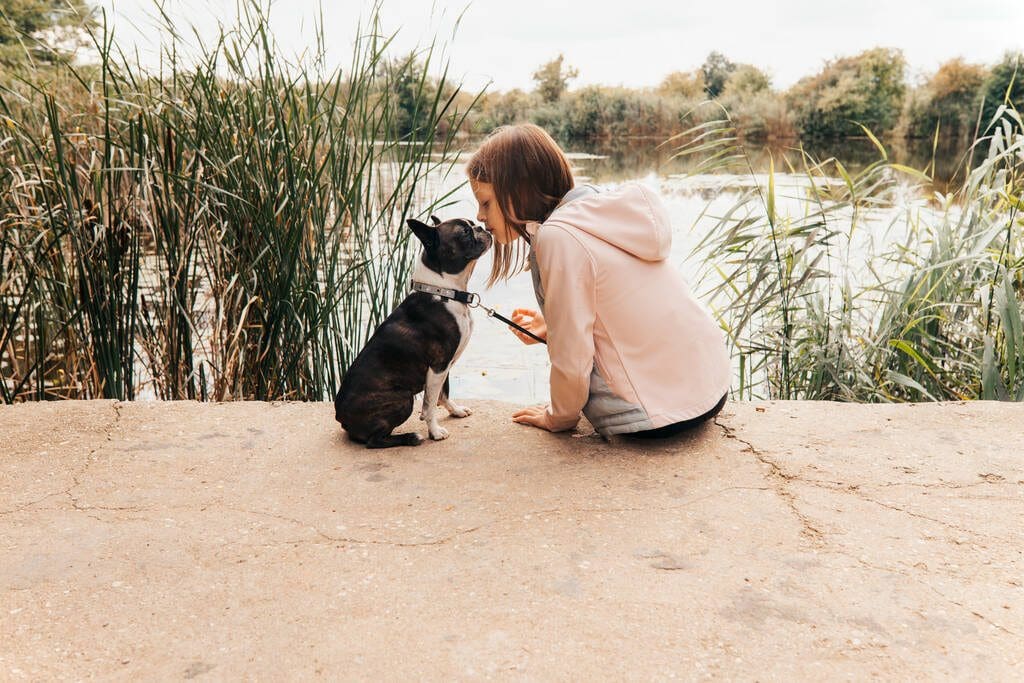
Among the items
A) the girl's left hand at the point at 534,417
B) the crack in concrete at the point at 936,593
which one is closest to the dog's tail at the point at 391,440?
the girl's left hand at the point at 534,417

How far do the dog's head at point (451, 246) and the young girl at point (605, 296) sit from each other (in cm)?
10

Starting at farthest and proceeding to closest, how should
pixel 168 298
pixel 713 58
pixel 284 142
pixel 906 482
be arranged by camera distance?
pixel 713 58
pixel 168 298
pixel 284 142
pixel 906 482

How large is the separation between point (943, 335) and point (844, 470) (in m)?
1.70

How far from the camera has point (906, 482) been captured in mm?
2268

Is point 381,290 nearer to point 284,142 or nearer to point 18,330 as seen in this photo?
point 284,142

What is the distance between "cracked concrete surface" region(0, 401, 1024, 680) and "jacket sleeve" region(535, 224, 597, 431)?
0.29 m

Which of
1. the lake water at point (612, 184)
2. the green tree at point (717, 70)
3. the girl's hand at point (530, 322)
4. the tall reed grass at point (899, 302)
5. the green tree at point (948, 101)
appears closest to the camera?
the girl's hand at point (530, 322)

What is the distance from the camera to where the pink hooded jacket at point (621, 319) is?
235cm

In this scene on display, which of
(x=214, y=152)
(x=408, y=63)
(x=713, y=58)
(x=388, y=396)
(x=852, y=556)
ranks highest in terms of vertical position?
(x=713, y=58)

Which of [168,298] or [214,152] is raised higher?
[214,152]

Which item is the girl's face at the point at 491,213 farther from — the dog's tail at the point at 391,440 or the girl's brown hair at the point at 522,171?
the dog's tail at the point at 391,440

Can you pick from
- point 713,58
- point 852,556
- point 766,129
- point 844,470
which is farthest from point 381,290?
point 713,58

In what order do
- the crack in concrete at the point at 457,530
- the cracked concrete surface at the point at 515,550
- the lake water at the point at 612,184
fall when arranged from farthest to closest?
the lake water at the point at 612,184 < the crack in concrete at the point at 457,530 < the cracked concrete surface at the point at 515,550

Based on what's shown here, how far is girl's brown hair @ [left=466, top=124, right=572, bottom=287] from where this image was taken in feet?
8.01
